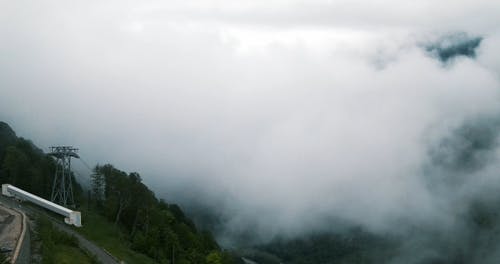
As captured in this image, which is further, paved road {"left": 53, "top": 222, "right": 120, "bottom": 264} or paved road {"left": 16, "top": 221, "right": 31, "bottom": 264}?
paved road {"left": 53, "top": 222, "right": 120, "bottom": 264}

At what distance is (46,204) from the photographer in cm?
12106

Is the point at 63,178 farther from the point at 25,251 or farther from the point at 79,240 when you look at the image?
the point at 25,251

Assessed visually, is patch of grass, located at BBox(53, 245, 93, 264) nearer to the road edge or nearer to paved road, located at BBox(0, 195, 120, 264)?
paved road, located at BBox(0, 195, 120, 264)

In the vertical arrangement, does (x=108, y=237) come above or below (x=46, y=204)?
below

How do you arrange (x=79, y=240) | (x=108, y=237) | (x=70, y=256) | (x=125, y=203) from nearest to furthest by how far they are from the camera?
(x=70, y=256)
(x=79, y=240)
(x=108, y=237)
(x=125, y=203)

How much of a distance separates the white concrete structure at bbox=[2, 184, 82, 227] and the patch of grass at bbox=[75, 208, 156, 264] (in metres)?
2.32

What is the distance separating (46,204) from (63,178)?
42.0 ft

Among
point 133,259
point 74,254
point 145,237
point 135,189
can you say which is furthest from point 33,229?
point 135,189

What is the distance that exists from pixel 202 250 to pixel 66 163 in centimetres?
3828

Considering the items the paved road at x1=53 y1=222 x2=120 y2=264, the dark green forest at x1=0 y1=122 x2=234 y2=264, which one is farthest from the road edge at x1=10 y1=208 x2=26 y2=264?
the dark green forest at x1=0 y1=122 x2=234 y2=264

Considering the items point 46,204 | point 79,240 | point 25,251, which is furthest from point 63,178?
point 25,251

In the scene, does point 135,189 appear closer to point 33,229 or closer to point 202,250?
point 202,250

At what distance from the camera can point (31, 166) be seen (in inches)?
5551

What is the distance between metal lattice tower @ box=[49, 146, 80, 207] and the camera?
135 m
